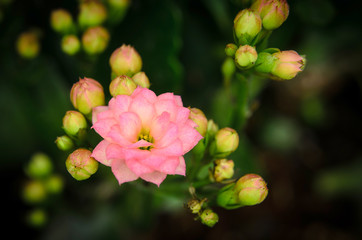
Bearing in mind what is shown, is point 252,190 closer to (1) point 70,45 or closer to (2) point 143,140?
(2) point 143,140

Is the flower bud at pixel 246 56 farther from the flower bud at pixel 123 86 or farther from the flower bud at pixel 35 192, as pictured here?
the flower bud at pixel 35 192

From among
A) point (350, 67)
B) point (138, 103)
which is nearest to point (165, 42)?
point (138, 103)

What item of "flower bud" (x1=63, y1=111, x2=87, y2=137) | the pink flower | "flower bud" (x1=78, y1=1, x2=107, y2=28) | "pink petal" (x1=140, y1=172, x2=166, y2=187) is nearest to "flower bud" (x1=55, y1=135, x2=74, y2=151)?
"flower bud" (x1=63, y1=111, x2=87, y2=137)

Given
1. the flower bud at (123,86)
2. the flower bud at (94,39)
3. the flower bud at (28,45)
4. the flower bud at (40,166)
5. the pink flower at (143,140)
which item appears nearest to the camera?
the pink flower at (143,140)

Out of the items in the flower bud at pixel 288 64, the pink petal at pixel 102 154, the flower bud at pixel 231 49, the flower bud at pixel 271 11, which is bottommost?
the pink petal at pixel 102 154

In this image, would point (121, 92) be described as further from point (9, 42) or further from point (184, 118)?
point (9, 42)

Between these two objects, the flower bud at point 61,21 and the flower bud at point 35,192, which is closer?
the flower bud at point 61,21

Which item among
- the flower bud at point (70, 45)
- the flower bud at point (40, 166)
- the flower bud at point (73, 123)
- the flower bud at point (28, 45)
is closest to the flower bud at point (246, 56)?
the flower bud at point (73, 123)
